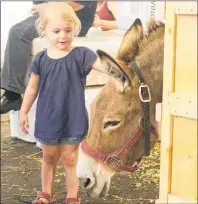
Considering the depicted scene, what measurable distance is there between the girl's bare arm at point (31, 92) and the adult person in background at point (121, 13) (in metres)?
0.53

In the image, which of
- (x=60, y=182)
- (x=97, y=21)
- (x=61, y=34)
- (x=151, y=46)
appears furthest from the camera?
(x=60, y=182)

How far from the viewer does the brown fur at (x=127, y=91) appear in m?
3.13

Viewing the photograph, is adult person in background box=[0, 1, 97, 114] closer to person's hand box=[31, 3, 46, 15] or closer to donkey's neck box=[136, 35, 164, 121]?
person's hand box=[31, 3, 46, 15]

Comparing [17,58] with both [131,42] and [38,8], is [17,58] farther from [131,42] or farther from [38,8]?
[131,42]

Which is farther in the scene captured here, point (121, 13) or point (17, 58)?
point (17, 58)

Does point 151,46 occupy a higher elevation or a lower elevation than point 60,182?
higher

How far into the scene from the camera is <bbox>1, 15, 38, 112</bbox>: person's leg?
162 inches

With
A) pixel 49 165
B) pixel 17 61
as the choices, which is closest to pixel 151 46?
pixel 49 165

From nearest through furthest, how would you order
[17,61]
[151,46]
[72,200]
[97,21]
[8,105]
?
[151,46] < [72,200] < [97,21] < [17,61] < [8,105]

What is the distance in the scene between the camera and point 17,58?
14.1 ft

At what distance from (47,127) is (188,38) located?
1.19m

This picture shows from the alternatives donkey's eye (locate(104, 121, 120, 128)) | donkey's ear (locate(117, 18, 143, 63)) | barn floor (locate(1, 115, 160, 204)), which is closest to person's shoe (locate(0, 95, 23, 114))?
barn floor (locate(1, 115, 160, 204))

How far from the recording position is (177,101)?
8.14 ft

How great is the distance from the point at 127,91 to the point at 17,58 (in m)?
1.37
